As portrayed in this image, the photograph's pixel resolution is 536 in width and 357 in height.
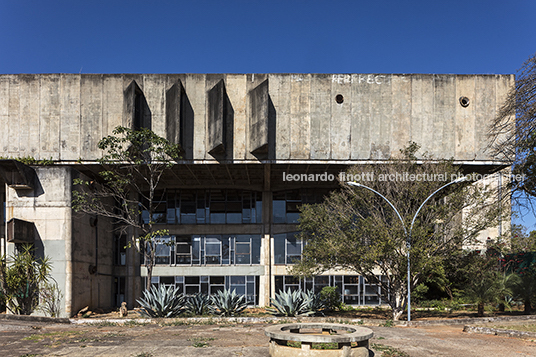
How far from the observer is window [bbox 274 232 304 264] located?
31422mm

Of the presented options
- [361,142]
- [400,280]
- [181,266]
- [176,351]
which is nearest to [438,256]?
[400,280]

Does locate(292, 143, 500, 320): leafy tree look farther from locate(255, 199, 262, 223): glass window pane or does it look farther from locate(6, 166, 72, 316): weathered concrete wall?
locate(6, 166, 72, 316): weathered concrete wall

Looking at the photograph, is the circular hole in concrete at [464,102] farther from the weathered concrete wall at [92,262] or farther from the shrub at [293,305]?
the weathered concrete wall at [92,262]

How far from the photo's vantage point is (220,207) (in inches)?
1260

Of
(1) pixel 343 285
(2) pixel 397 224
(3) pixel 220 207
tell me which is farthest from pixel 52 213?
(1) pixel 343 285

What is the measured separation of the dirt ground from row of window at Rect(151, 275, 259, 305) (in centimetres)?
1310

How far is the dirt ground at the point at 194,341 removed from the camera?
11797 mm

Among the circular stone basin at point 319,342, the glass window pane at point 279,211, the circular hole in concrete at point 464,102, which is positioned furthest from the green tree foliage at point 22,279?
the circular hole in concrete at point 464,102

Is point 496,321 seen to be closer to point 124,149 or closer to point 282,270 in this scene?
point 282,270

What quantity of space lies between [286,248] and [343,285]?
15.8 ft

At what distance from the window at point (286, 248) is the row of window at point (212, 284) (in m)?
2.61

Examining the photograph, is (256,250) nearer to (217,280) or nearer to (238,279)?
(238,279)

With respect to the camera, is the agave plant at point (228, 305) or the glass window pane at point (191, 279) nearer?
the agave plant at point (228, 305)

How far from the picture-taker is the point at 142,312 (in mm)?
21203
